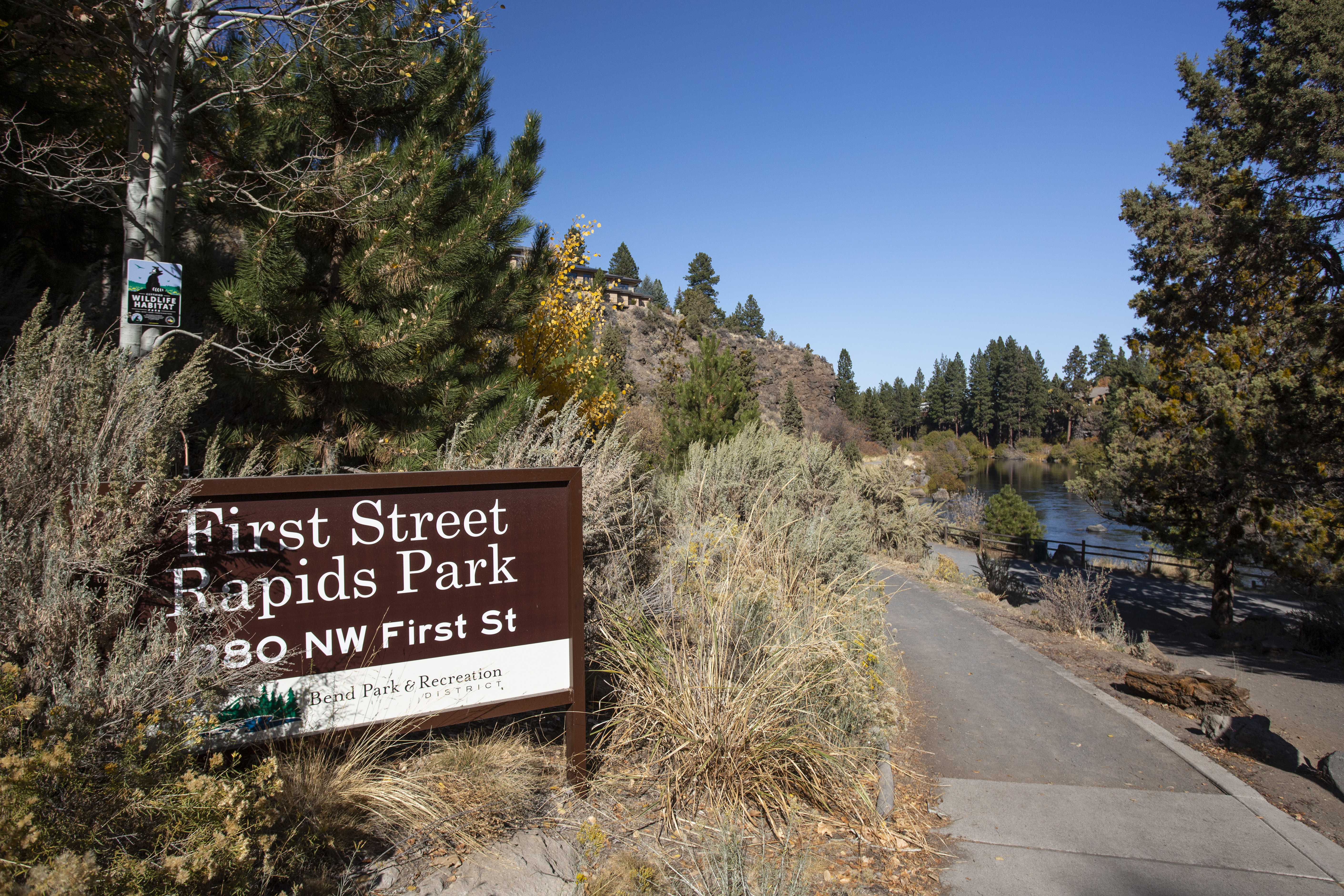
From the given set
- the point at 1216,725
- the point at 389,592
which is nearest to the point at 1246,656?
the point at 1216,725

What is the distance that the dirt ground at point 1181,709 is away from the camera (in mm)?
4684

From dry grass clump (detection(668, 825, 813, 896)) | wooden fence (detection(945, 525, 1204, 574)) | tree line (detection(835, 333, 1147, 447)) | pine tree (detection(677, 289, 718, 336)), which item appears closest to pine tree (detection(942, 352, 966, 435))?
tree line (detection(835, 333, 1147, 447))

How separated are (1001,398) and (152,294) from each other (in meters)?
129

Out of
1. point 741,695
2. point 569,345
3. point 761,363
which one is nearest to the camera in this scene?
point 741,695

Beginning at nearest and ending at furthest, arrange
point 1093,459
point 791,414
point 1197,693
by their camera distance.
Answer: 1. point 1197,693
2. point 1093,459
3. point 791,414

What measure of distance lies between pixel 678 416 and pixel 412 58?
9552 millimetres

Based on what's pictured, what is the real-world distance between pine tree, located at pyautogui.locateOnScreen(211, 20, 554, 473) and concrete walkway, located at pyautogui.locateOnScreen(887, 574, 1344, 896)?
4.61 m

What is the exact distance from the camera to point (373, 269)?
5629 millimetres

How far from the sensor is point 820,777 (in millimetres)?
3926

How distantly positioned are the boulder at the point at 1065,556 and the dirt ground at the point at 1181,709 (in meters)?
7.10

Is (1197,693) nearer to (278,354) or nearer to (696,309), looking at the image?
(278,354)

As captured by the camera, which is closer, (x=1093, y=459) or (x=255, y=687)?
(x=255, y=687)

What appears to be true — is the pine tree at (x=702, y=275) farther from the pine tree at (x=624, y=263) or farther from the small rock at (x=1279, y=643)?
the small rock at (x=1279, y=643)

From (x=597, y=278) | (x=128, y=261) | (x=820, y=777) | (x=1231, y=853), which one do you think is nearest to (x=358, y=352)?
(x=128, y=261)
